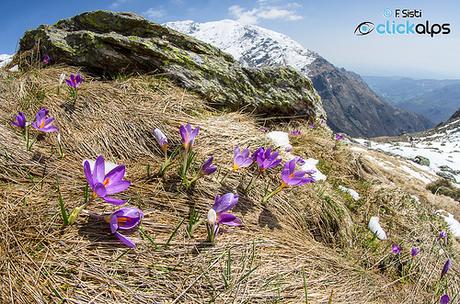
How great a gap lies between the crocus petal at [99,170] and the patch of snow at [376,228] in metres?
2.62

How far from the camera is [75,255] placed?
173 cm

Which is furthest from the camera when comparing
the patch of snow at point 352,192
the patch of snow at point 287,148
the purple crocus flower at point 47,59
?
the purple crocus flower at point 47,59

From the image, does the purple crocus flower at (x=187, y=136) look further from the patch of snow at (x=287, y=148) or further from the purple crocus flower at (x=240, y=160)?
the patch of snow at (x=287, y=148)

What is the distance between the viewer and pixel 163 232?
207 cm

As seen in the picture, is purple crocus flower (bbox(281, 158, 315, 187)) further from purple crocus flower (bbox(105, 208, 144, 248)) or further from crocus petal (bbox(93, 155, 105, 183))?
crocus petal (bbox(93, 155, 105, 183))

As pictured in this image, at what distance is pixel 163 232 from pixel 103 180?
488 millimetres

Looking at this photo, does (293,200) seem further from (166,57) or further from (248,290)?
(166,57)

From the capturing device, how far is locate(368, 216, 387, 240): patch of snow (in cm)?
326

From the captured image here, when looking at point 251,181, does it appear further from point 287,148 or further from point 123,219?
point 287,148

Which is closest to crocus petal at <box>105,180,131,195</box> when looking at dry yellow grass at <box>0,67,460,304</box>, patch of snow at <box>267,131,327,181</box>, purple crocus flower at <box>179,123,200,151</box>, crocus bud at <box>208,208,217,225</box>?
dry yellow grass at <box>0,67,460,304</box>

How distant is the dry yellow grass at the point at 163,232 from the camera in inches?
66.4

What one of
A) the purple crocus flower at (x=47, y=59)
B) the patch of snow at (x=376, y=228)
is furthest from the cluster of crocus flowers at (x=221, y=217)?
the purple crocus flower at (x=47, y=59)

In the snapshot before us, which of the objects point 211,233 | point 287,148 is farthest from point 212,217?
point 287,148

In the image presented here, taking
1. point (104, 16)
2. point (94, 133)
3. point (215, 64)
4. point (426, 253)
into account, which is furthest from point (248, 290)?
point (104, 16)
